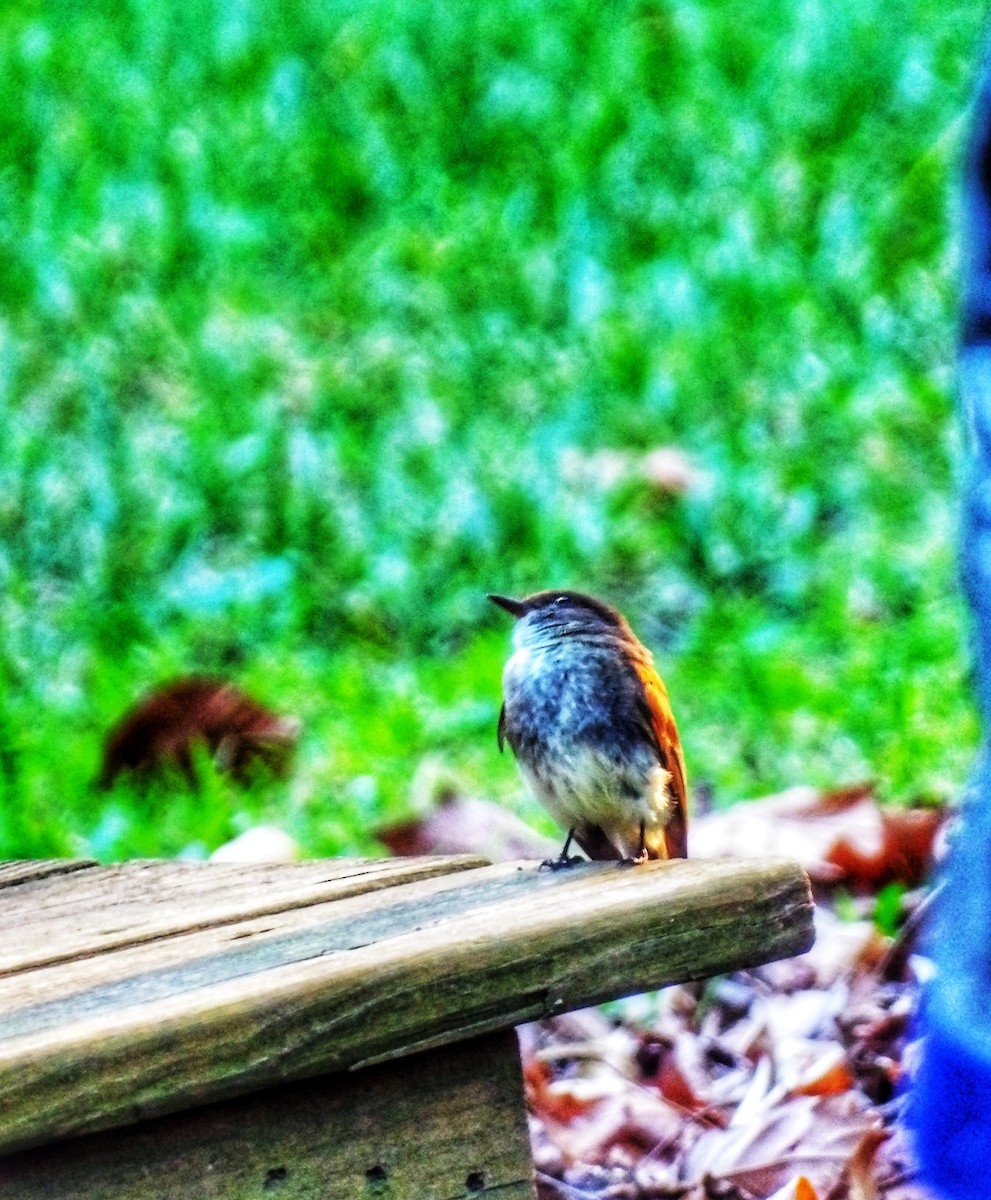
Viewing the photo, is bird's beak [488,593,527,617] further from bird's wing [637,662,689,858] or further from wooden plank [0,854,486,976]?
wooden plank [0,854,486,976]

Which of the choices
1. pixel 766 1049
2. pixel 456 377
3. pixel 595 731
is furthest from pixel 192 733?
pixel 456 377

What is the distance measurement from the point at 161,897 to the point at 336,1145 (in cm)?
63

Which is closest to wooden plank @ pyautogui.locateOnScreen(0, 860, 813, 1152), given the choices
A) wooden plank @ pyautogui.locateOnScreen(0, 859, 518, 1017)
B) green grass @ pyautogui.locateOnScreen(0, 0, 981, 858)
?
wooden plank @ pyautogui.locateOnScreen(0, 859, 518, 1017)

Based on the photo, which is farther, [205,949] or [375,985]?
[205,949]

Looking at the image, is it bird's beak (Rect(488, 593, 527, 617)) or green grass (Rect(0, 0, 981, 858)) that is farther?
green grass (Rect(0, 0, 981, 858))

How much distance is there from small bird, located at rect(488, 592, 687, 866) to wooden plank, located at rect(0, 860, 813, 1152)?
0.98 meters

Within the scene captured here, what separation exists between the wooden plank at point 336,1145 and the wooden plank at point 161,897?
39 centimetres

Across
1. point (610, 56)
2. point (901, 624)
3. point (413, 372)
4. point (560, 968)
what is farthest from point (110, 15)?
point (560, 968)

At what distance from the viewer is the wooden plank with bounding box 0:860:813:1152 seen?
2018 millimetres

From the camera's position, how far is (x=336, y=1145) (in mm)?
2262

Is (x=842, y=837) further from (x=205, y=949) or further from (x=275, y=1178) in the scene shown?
(x=275, y=1178)

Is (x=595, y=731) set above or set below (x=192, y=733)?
below

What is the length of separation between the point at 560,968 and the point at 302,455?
5.03 metres

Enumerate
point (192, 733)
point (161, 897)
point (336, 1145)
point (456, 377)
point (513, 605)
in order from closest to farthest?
1. point (336, 1145)
2. point (161, 897)
3. point (513, 605)
4. point (192, 733)
5. point (456, 377)
